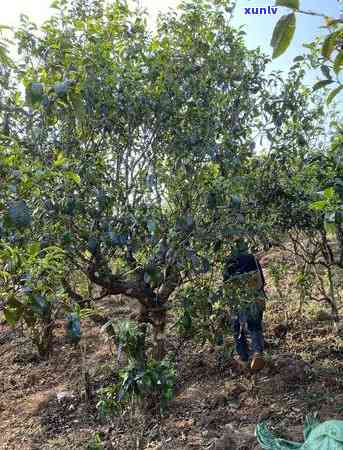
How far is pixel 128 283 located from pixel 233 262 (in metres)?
1.05

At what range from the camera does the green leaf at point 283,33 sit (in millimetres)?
1106

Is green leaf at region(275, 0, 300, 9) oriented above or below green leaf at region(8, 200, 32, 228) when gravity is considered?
above

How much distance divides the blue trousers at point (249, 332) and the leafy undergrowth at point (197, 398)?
146mm

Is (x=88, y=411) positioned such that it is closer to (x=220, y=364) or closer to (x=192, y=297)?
(x=220, y=364)

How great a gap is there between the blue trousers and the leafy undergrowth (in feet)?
0.48

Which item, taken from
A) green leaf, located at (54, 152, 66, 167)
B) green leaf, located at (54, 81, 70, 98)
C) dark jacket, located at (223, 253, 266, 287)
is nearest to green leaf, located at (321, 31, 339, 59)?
green leaf, located at (54, 81, 70, 98)

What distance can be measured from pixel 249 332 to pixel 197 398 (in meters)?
0.88

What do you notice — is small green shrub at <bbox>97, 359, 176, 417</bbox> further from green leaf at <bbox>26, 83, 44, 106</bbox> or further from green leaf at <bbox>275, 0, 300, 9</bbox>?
green leaf at <bbox>275, 0, 300, 9</bbox>

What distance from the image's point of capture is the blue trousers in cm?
467

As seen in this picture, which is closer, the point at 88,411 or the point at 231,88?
the point at 231,88

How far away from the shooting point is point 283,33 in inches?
44.2

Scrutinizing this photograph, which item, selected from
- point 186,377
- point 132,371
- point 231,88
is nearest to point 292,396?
point 186,377

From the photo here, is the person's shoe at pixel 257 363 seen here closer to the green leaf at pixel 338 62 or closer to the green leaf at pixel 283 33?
the green leaf at pixel 338 62

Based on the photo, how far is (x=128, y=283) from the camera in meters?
4.17
